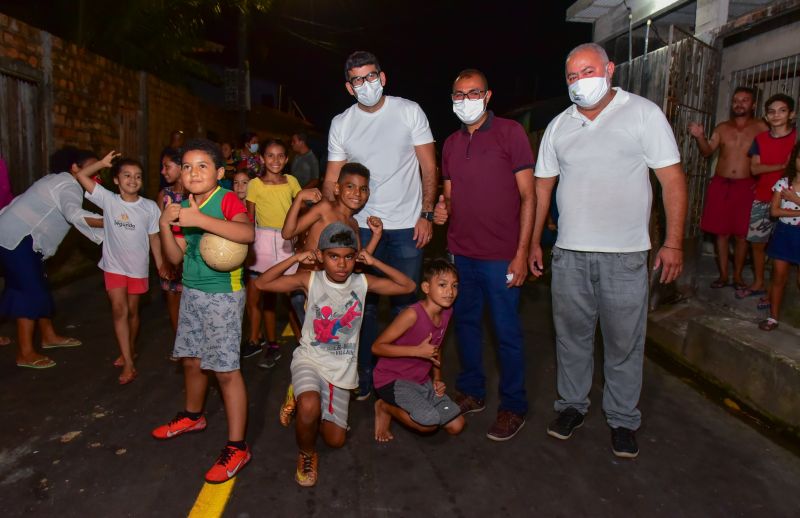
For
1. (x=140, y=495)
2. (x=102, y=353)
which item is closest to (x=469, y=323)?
(x=140, y=495)

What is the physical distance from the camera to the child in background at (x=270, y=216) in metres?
5.04

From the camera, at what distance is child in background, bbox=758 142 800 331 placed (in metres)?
4.98

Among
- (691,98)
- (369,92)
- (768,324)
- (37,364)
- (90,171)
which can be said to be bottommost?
(37,364)

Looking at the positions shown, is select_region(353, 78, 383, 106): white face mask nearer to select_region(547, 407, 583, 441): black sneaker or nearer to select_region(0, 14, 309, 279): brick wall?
select_region(547, 407, 583, 441): black sneaker

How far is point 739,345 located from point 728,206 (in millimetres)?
2384

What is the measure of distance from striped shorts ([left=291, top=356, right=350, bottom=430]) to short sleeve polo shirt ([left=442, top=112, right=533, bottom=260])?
126cm

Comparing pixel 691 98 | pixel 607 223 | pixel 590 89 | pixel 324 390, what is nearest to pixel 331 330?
pixel 324 390

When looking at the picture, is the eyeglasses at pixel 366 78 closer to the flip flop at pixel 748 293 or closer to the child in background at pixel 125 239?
the child in background at pixel 125 239

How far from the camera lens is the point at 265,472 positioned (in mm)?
3303

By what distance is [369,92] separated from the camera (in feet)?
12.9

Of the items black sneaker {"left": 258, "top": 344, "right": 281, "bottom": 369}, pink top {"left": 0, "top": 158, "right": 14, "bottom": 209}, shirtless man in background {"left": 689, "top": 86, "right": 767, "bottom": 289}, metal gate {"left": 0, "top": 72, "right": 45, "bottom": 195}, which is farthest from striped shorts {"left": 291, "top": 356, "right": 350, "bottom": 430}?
metal gate {"left": 0, "top": 72, "right": 45, "bottom": 195}

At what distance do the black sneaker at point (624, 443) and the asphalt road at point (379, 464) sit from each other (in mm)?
71

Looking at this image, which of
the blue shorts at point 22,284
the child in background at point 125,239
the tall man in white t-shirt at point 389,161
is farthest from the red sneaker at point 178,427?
the blue shorts at point 22,284

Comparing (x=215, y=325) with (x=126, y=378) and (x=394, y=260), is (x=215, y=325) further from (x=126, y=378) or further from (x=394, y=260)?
(x=126, y=378)
